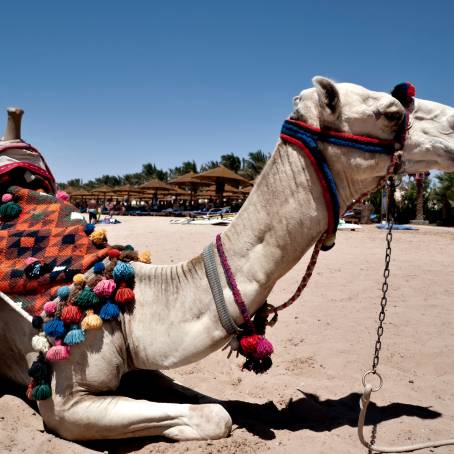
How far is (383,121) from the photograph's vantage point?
199 cm

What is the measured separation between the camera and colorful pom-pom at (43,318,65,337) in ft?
7.38

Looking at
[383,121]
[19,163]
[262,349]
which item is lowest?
[262,349]

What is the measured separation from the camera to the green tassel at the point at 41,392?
2225 millimetres

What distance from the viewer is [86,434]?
7.39 feet

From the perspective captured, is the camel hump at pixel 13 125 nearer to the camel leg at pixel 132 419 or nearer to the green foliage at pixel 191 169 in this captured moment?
the camel leg at pixel 132 419

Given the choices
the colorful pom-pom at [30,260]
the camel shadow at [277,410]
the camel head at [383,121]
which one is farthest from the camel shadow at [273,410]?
the camel head at [383,121]

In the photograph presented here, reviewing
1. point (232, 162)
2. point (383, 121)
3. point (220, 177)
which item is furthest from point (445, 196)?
point (232, 162)

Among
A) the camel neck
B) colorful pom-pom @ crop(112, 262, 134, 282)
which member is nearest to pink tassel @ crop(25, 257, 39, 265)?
colorful pom-pom @ crop(112, 262, 134, 282)

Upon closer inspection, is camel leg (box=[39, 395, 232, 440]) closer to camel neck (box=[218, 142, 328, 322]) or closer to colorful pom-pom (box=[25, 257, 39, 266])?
camel neck (box=[218, 142, 328, 322])

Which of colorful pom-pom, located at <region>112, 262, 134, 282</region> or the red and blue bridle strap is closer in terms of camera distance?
the red and blue bridle strap

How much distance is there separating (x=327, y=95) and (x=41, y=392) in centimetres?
205

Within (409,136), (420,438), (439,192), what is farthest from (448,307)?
(439,192)

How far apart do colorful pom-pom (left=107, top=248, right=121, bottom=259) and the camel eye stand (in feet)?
5.37

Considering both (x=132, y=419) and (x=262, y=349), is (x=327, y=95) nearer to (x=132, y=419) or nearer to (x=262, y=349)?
(x=262, y=349)
